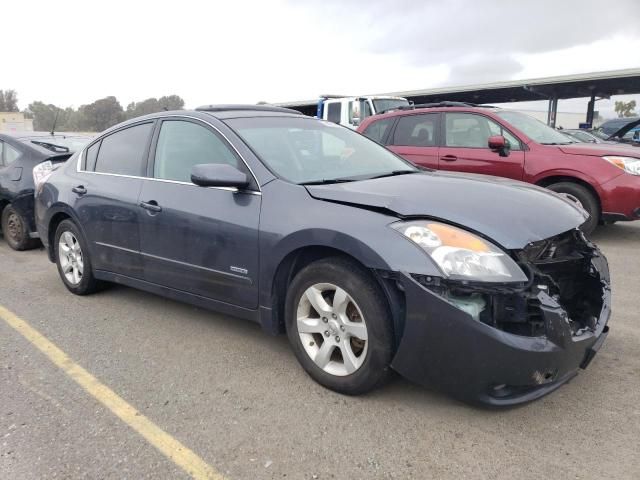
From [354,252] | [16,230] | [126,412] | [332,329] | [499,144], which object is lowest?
[126,412]

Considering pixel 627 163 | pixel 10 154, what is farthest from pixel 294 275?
pixel 10 154

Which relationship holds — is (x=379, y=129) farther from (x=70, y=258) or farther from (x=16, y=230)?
(x=16, y=230)

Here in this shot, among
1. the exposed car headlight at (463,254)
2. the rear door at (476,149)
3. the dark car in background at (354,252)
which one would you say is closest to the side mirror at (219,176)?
the dark car in background at (354,252)

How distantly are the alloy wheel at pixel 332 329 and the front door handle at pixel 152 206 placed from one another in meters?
1.38

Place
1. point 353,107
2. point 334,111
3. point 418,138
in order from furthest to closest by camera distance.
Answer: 1. point 334,111
2. point 353,107
3. point 418,138

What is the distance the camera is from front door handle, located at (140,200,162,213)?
3745mm

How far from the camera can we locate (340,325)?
9.32 feet

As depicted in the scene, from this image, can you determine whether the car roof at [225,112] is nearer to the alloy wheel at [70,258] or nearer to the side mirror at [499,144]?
the alloy wheel at [70,258]

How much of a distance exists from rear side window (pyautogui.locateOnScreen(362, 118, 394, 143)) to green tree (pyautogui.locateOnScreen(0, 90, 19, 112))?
84.2 m

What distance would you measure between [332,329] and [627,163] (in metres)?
4.94

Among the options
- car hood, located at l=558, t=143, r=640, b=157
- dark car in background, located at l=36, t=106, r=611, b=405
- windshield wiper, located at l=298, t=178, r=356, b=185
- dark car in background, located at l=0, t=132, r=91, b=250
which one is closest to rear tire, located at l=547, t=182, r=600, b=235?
car hood, located at l=558, t=143, r=640, b=157

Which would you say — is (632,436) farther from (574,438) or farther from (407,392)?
(407,392)

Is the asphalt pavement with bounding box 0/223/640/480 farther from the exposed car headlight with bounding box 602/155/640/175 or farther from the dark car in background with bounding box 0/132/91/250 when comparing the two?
the dark car in background with bounding box 0/132/91/250

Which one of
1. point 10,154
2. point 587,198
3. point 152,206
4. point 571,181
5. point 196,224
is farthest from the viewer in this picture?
point 10,154
